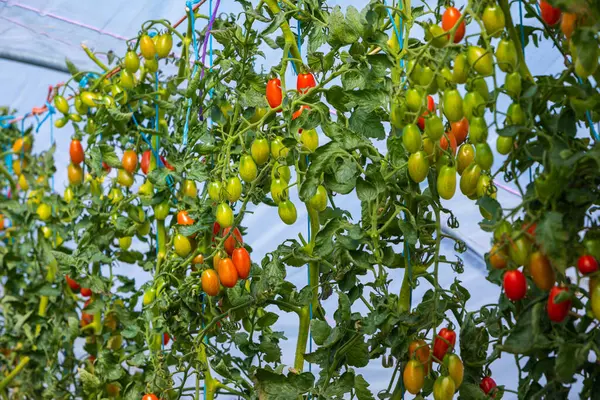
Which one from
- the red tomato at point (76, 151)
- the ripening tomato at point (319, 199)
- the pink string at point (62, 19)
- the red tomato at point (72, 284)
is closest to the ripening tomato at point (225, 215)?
the ripening tomato at point (319, 199)

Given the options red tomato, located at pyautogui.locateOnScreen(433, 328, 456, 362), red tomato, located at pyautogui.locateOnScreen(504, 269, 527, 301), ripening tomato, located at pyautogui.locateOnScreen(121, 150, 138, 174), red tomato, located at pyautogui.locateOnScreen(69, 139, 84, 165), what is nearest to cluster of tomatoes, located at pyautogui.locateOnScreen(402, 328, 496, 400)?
red tomato, located at pyautogui.locateOnScreen(433, 328, 456, 362)

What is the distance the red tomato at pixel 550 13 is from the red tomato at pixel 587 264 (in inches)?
10.2

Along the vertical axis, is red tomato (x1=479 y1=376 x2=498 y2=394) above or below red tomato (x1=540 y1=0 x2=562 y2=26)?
below

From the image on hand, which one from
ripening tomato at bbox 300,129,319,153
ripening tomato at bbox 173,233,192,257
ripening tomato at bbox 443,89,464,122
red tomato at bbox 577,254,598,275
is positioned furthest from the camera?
ripening tomato at bbox 173,233,192,257

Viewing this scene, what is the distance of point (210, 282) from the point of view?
3.99 ft

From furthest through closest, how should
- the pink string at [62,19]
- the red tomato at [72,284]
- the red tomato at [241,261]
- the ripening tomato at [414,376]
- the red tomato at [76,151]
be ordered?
the pink string at [62,19] → the red tomato at [72,284] → the red tomato at [76,151] → the red tomato at [241,261] → the ripening tomato at [414,376]

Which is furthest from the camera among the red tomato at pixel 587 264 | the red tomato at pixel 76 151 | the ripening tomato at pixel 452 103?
the red tomato at pixel 76 151

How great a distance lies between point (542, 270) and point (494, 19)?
0.86ft

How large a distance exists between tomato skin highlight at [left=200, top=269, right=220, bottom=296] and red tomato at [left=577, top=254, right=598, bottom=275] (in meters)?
0.62

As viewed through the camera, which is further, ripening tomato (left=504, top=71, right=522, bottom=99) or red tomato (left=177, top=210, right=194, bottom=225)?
red tomato (left=177, top=210, right=194, bottom=225)

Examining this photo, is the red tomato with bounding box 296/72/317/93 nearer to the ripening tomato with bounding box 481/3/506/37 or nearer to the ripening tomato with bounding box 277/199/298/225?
the ripening tomato with bounding box 277/199/298/225

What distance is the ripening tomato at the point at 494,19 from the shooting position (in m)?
0.81

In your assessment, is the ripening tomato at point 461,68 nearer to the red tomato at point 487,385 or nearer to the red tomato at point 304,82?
the red tomato at point 304,82

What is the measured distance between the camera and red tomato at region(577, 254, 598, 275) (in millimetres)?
744
